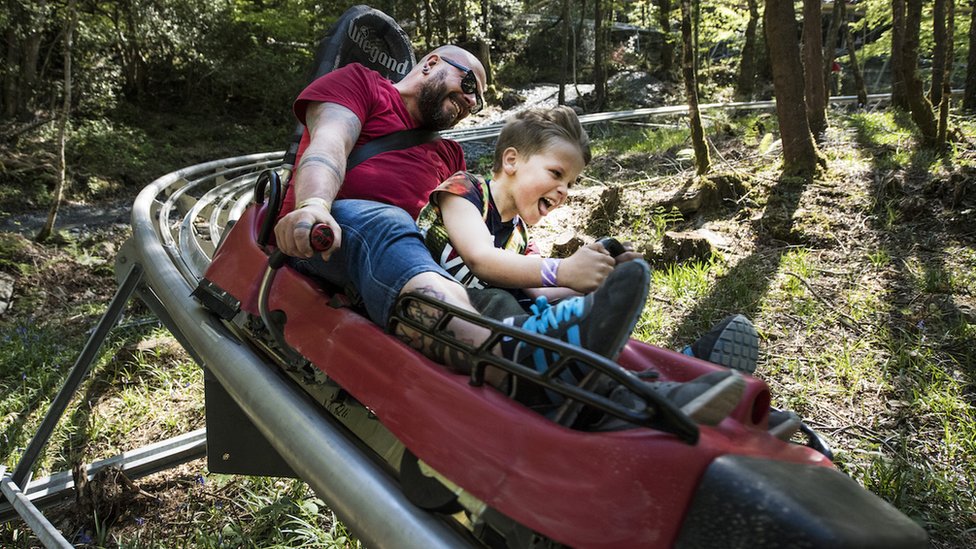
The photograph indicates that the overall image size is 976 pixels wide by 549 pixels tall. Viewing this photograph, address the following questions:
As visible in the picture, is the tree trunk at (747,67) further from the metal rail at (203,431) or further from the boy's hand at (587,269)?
the boy's hand at (587,269)

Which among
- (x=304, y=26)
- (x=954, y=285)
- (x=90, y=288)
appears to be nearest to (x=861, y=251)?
(x=954, y=285)

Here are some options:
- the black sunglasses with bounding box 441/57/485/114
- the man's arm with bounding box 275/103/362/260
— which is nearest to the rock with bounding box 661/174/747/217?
the black sunglasses with bounding box 441/57/485/114

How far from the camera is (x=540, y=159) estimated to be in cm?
193

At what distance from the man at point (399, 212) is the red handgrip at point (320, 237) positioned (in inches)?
0.6

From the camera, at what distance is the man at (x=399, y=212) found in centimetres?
135

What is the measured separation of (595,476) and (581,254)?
25.2 inches

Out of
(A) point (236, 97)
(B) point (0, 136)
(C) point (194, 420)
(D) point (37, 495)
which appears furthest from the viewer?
(A) point (236, 97)

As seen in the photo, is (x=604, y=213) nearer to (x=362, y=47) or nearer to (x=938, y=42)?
(x=362, y=47)

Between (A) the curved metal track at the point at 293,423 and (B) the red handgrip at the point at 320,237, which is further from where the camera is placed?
(B) the red handgrip at the point at 320,237

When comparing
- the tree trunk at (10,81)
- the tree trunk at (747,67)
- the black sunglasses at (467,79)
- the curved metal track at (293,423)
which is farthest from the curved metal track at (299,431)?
the tree trunk at (747,67)

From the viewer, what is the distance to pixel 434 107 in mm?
2441

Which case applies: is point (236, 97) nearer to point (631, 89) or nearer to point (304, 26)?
point (304, 26)

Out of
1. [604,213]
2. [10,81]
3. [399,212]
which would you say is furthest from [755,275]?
[10,81]

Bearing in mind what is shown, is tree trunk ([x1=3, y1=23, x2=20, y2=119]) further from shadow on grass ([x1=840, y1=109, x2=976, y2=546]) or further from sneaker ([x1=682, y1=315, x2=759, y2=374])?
sneaker ([x1=682, y1=315, x2=759, y2=374])
